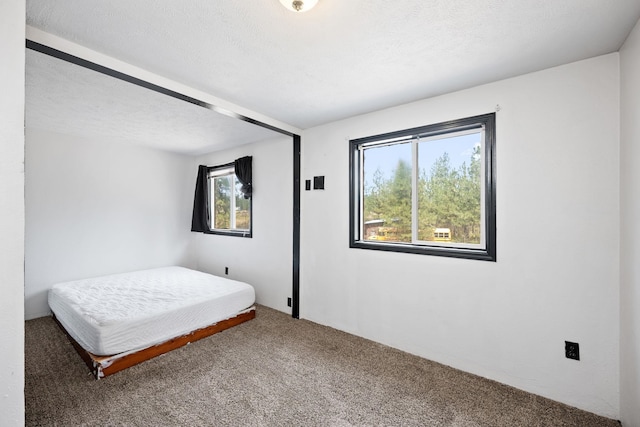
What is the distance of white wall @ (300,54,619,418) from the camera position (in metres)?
1.82

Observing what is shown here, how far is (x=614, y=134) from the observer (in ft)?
5.85

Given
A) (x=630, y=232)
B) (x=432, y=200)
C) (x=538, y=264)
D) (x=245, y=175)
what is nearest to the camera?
(x=630, y=232)

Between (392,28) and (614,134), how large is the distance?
1.56 meters

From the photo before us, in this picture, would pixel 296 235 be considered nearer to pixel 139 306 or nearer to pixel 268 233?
pixel 268 233

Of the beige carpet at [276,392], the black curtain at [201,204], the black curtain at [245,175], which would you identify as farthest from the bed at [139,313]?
the black curtain at [245,175]

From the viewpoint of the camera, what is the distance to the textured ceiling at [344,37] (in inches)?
56.9

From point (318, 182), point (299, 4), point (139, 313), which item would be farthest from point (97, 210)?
point (299, 4)

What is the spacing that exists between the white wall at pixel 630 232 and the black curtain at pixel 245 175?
3721 millimetres

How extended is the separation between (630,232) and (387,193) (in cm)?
172

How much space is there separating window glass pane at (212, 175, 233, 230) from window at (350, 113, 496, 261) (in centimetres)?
249

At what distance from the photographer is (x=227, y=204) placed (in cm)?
471

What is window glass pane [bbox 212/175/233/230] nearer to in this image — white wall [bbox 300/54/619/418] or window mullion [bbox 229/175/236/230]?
window mullion [bbox 229/175/236/230]

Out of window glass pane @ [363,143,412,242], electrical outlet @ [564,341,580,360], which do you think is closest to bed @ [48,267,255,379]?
window glass pane @ [363,143,412,242]

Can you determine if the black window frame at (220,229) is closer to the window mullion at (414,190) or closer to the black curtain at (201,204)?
the black curtain at (201,204)
